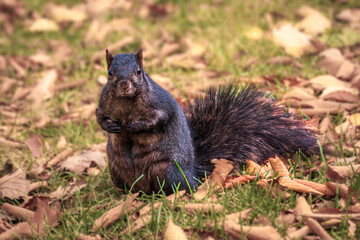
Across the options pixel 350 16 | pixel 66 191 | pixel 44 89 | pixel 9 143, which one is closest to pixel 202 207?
pixel 66 191

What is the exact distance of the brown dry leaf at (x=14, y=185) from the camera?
3.42m

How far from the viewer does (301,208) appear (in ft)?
8.60

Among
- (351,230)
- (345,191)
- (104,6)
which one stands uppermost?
(104,6)

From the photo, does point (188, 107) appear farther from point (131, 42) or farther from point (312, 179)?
point (131, 42)

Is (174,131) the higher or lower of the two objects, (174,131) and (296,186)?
the higher

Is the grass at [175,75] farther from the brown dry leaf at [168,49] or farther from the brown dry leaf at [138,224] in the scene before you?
the brown dry leaf at [168,49]

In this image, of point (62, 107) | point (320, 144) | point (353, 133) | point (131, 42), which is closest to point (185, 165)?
point (320, 144)

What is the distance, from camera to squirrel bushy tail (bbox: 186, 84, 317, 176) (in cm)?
322

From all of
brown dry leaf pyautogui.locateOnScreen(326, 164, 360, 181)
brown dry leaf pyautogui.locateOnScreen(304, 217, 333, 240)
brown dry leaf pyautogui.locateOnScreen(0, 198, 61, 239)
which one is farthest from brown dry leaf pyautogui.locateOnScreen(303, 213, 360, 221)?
brown dry leaf pyautogui.locateOnScreen(0, 198, 61, 239)

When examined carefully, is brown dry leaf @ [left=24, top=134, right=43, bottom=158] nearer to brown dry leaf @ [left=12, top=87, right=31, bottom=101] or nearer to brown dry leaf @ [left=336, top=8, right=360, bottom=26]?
brown dry leaf @ [left=12, top=87, right=31, bottom=101]

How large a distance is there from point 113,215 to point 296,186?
1.09 metres

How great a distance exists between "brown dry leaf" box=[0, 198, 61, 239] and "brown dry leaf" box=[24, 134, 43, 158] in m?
1.13

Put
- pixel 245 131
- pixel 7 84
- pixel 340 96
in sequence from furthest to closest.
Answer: pixel 7 84, pixel 340 96, pixel 245 131

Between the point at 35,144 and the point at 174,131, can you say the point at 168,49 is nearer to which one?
the point at 35,144
